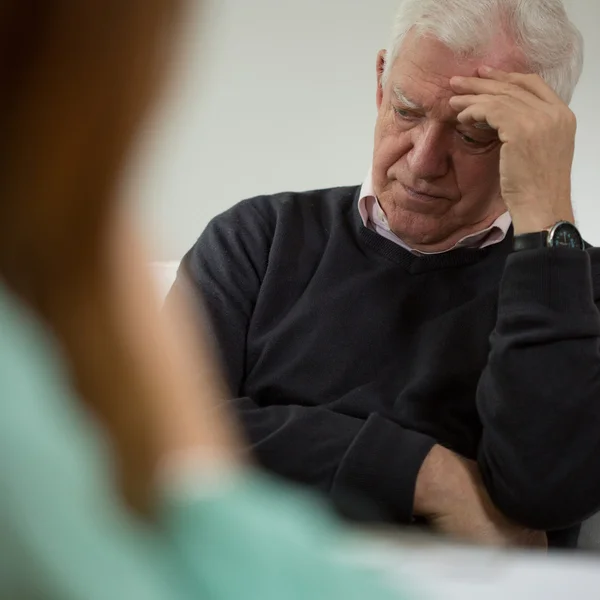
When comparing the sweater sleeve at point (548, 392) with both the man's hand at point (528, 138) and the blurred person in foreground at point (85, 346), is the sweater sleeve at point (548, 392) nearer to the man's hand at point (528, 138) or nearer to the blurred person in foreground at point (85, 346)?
the man's hand at point (528, 138)

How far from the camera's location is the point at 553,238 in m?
1.24

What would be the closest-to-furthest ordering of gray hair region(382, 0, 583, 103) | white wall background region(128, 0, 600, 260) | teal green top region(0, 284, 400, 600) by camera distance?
teal green top region(0, 284, 400, 600), gray hair region(382, 0, 583, 103), white wall background region(128, 0, 600, 260)

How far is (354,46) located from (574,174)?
2.54 ft

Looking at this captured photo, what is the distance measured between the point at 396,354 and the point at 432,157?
13.5 inches

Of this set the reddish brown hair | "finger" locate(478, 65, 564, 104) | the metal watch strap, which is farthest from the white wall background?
the reddish brown hair

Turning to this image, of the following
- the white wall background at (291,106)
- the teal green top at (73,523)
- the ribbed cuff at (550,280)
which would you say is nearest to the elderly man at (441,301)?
the ribbed cuff at (550,280)

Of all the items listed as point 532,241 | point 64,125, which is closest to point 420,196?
point 532,241

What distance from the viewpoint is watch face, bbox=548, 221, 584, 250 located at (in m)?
1.24

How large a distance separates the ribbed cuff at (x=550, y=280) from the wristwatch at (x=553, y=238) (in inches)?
1.3

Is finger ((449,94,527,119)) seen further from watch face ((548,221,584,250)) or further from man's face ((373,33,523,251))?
watch face ((548,221,584,250))

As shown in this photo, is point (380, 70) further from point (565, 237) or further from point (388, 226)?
point (565, 237)

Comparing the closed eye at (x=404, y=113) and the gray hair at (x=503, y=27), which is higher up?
the gray hair at (x=503, y=27)

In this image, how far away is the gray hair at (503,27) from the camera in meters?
1.40

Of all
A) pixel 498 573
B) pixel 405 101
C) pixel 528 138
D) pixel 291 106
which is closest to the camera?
pixel 498 573
